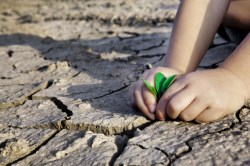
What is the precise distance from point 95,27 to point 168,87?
2199 millimetres

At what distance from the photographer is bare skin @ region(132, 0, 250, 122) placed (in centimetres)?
114

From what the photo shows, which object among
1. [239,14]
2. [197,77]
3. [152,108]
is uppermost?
[239,14]

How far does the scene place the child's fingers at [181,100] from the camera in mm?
1130

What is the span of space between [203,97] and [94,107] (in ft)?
1.51

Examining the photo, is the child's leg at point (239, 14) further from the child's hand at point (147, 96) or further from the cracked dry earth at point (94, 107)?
the child's hand at point (147, 96)

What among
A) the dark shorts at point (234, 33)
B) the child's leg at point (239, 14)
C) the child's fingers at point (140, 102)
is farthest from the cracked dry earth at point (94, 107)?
the child's leg at point (239, 14)

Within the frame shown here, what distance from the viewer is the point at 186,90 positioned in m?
1.14

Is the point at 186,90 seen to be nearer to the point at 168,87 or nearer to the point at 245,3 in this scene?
the point at 168,87

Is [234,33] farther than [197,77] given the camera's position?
Yes

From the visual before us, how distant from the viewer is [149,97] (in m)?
1.21

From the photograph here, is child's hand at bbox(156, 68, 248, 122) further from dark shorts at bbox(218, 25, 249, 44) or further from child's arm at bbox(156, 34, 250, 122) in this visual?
dark shorts at bbox(218, 25, 249, 44)

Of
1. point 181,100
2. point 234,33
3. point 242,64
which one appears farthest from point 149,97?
point 234,33

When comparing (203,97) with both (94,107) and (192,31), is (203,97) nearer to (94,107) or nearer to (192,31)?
(192,31)

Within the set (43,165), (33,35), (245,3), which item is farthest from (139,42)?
(43,165)
